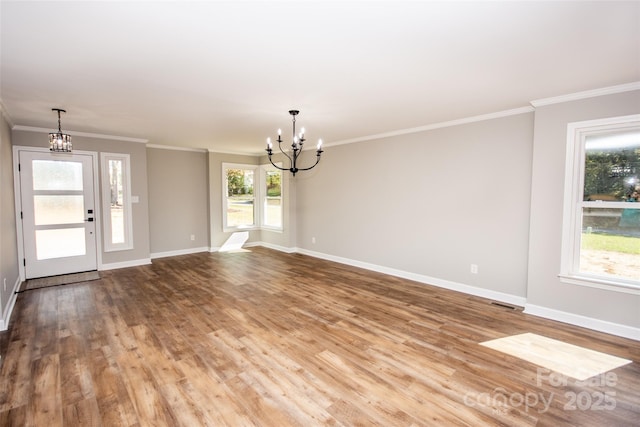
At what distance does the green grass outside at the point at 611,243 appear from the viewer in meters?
3.13

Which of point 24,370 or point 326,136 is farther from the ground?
point 326,136

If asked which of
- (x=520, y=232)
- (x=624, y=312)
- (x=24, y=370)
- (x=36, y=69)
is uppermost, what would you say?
(x=36, y=69)

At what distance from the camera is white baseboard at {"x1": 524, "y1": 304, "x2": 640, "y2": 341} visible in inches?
120

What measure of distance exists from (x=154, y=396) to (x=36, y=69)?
2850 mm

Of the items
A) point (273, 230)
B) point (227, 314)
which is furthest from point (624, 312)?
point (273, 230)

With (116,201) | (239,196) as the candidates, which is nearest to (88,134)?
(116,201)

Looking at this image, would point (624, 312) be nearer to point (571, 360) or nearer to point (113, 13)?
point (571, 360)

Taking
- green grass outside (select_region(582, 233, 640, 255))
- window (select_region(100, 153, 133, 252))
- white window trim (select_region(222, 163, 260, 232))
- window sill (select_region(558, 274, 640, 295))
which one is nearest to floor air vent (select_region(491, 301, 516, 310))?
window sill (select_region(558, 274, 640, 295))

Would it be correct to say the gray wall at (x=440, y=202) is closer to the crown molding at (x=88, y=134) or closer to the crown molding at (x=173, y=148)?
the crown molding at (x=173, y=148)

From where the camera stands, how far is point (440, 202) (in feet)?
15.3

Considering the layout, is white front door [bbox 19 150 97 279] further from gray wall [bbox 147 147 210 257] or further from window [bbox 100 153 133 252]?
gray wall [bbox 147 147 210 257]

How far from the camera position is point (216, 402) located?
2.12 m

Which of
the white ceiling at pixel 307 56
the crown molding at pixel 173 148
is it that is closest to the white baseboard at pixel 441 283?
the white ceiling at pixel 307 56

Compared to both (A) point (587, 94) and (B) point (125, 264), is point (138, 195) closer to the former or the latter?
(B) point (125, 264)
